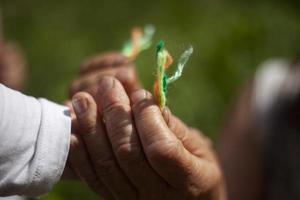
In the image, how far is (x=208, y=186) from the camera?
1.01 metres

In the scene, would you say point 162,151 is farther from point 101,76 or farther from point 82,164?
point 101,76

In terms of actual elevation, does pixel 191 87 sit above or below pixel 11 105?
below

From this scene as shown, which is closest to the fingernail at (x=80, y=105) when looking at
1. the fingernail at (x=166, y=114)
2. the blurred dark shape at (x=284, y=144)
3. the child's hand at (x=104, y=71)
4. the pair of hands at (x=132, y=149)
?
the pair of hands at (x=132, y=149)

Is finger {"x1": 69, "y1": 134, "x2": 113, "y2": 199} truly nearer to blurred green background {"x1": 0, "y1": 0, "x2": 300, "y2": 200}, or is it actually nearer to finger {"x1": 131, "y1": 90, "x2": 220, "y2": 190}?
finger {"x1": 131, "y1": 90, "x2": 220, "y2": 190}

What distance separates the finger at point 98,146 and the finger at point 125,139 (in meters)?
0.01

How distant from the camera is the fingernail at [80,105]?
36.6 inches

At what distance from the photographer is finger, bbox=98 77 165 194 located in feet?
2.91

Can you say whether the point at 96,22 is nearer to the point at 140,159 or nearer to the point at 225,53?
the point at 225,53

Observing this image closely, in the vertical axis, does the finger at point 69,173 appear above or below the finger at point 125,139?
below

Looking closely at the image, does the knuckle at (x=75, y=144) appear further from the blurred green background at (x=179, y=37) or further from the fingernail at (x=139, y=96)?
the blurred green background at (x=179, y=37)

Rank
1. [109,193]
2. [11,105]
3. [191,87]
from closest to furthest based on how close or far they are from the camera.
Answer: [11,105] < [109,193] < [191,87]

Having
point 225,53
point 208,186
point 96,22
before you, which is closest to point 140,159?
point 208,186

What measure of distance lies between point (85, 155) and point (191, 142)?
0.18 m

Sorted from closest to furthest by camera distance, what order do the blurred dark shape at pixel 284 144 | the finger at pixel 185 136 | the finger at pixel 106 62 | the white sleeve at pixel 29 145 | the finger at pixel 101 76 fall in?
the white sleeve at pixel 29 145
the finger at pixel 185 136
the finger at pixel 101 76
the finger at pixel 106 62
the blurred dark shape at pixel 284 144
